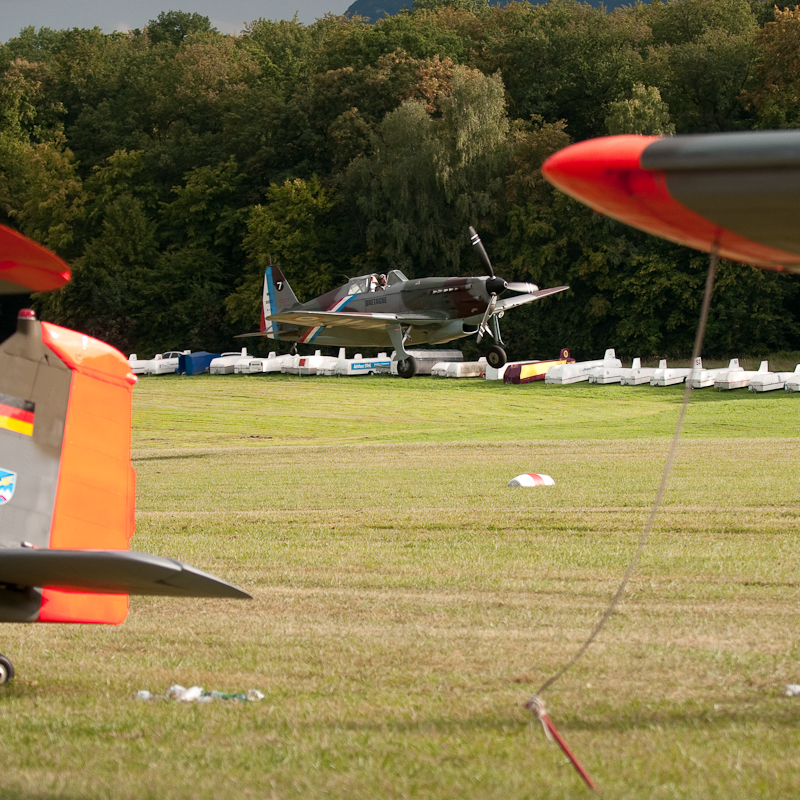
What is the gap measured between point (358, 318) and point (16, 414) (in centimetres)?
2166

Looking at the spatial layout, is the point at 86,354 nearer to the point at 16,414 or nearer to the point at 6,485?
the point at 16,414

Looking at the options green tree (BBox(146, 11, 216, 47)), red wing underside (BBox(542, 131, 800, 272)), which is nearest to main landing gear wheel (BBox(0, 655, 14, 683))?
red wing underside (BBox(542, 131, 800, 272))

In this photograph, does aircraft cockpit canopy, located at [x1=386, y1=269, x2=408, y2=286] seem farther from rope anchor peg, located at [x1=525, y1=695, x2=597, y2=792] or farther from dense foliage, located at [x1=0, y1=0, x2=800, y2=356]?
dense foliage, located at [x1=0, y1=0, x2=800, y2=356]

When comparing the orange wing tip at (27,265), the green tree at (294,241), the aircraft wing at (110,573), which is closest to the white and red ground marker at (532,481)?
the aircraft wing at (110,573)

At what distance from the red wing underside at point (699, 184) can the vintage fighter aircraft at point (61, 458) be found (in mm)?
2666

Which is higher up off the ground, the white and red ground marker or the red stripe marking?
the red stripe marking

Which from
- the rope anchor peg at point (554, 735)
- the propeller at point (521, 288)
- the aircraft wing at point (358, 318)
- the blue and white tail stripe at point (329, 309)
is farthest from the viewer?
the blue and white tail stripe at point (329, 309)

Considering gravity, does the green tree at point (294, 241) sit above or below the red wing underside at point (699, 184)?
above

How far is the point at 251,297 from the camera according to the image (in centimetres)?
5934

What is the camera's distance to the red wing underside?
2.90 metres

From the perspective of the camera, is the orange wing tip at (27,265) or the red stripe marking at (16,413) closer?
the orange wing tip at (27,265)

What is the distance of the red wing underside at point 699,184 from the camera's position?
2896 mm

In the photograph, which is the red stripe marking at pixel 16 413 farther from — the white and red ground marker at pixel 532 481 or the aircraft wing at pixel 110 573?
the white and red ground marker at pixel 532 481

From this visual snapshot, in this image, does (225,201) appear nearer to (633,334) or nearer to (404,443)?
(633,334)
